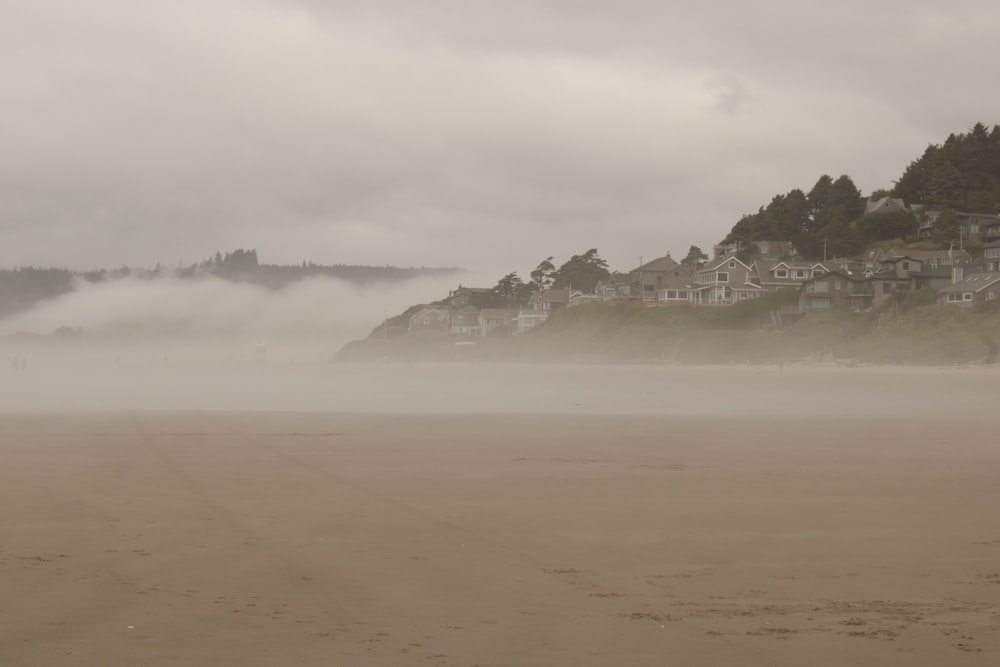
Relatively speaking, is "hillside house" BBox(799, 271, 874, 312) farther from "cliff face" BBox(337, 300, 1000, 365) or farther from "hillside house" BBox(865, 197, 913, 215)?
"hillside house" BBox(865, 197, 913, 215)

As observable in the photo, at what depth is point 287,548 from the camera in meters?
8.70

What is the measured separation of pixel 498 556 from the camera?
851 centimetres

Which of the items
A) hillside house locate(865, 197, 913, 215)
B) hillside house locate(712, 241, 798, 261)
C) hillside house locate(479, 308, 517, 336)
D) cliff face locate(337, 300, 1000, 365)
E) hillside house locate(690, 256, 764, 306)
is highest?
hillside house locate(865, 197, 913, 215)

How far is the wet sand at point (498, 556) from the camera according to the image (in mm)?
5984

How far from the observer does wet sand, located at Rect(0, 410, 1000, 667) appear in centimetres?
598

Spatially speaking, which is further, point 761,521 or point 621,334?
point 621,334

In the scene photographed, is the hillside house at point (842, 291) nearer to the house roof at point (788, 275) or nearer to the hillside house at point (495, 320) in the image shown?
the house roof at point (788, 275)

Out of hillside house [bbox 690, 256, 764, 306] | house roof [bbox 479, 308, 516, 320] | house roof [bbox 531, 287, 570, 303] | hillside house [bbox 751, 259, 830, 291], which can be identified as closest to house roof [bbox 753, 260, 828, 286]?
hillside house [bbox 751, 259, 830, 291]

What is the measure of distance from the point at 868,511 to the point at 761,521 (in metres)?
1.42

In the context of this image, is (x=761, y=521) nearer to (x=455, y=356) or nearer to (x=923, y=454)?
(x=923, y=454)

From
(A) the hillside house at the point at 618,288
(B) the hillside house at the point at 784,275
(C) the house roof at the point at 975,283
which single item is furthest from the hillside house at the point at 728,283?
(C) the house roof at the point at 975,283

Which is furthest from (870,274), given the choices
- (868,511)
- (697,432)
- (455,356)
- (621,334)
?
(868,511)

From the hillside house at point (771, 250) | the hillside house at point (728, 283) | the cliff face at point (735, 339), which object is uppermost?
the hillside house at point (771, 250)

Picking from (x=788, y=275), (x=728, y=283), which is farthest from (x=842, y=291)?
(x=728, y=283)
